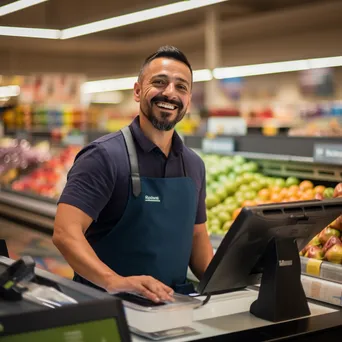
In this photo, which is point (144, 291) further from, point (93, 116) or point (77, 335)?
point (93, 116)

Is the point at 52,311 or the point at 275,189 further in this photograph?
the point at 275,189

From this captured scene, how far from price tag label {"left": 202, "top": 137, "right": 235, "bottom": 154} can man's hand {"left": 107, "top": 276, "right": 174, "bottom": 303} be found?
125 inches

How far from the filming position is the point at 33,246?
6.94m

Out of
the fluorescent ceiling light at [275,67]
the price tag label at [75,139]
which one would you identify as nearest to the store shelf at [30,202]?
the price tag label at [75,139]

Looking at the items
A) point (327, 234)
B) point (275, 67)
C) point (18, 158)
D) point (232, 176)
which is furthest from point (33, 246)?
point (275, 67)

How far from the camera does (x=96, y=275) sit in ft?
7.93

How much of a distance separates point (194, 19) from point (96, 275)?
14.0 m

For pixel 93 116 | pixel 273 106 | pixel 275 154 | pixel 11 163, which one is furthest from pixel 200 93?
pixel 275 154

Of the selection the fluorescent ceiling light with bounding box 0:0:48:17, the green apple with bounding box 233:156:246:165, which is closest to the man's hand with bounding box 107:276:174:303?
the green apple with bounding box 233:156:246:165

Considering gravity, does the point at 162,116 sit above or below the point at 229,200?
above

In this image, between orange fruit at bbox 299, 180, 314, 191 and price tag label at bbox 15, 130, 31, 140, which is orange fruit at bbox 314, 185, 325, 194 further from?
price tag label at bbox 15, 130, 31, 140

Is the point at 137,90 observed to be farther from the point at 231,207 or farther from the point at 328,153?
the point at 231,207

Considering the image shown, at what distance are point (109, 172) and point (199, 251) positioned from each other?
685 millimetres

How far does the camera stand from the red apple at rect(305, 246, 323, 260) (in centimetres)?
339
